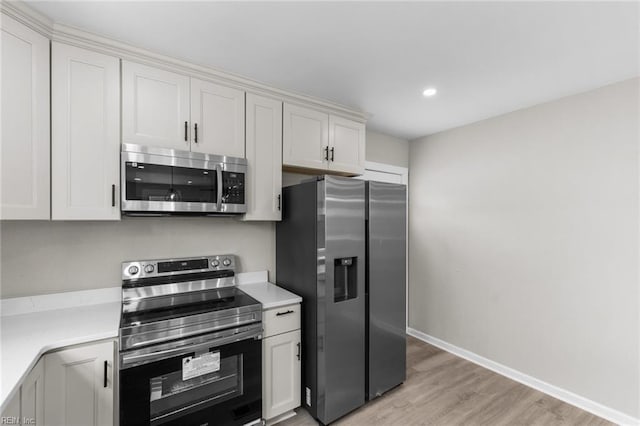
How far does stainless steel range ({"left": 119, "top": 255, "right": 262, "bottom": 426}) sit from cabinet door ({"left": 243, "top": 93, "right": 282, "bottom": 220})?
70 cm

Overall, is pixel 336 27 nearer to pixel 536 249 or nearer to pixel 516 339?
pixel 536 249

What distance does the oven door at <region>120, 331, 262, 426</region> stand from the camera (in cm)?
153

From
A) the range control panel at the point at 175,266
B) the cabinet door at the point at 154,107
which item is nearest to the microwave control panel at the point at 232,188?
the cabinet door at the point at 154,107

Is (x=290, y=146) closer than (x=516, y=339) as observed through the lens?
Yes

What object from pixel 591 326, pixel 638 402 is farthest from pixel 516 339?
pixel 638 402

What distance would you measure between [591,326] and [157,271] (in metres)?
3.32

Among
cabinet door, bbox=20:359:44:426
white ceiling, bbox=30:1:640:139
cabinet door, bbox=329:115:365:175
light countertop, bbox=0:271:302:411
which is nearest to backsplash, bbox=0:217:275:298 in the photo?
light countertop, bbox=0:271:302:411

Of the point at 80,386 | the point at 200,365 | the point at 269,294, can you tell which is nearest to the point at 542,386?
the point at 269,294

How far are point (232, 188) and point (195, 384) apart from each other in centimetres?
126

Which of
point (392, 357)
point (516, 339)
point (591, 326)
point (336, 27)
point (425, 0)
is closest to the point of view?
point (425, 0)

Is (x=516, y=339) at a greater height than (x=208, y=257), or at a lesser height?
lesser

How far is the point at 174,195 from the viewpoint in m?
1.88

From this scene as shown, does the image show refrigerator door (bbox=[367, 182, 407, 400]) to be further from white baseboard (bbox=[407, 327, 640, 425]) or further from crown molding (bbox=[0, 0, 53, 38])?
crown molding (bbox=[0, 0, 53, 38])

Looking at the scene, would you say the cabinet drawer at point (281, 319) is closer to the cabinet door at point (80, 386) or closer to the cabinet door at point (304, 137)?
the cabinet door at point (80, 386)
